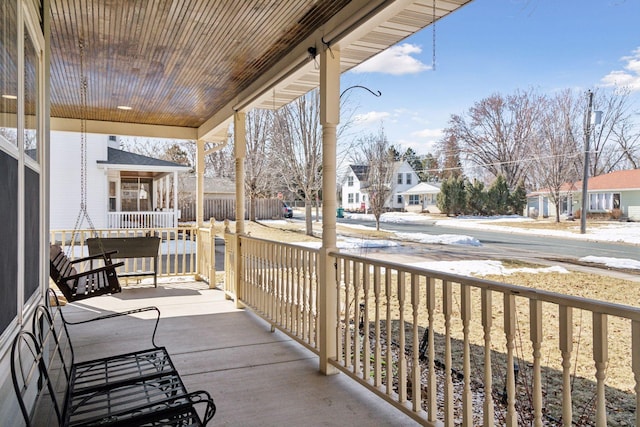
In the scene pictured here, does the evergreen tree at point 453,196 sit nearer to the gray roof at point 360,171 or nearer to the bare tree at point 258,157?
the gray roof at point 360,171

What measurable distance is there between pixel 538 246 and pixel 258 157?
287 inches

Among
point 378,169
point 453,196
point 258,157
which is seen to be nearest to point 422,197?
point 453,196

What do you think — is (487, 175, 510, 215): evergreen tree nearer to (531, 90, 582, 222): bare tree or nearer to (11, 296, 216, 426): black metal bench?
(531, 90, 582, 222): bare tree

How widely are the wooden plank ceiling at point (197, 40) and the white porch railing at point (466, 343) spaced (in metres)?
1.63

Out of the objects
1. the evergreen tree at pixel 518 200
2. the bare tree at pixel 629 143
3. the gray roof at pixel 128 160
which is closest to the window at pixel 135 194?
the gray roof at pixel 128 160

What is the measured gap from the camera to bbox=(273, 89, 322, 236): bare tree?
7605 millimetres

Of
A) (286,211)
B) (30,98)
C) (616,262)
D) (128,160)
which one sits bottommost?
Answer: (616,262)

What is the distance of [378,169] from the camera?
6.67m

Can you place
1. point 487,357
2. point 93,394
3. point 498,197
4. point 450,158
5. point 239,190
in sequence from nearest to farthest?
point 487,357
point 93,394
point 498,197
point 450,158
point 239,190

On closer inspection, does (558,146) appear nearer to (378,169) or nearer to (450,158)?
(450,158)

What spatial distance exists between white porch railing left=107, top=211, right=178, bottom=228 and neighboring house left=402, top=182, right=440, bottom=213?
9666 millimetres

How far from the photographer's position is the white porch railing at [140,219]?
1300cm

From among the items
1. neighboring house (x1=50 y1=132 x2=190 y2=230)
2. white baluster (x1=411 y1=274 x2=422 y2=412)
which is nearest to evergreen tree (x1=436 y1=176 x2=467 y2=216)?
white baluster (x1=411 y1=274 x2=422 y2=412)

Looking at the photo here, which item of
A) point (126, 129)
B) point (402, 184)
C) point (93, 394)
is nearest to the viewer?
point (93, 394)
